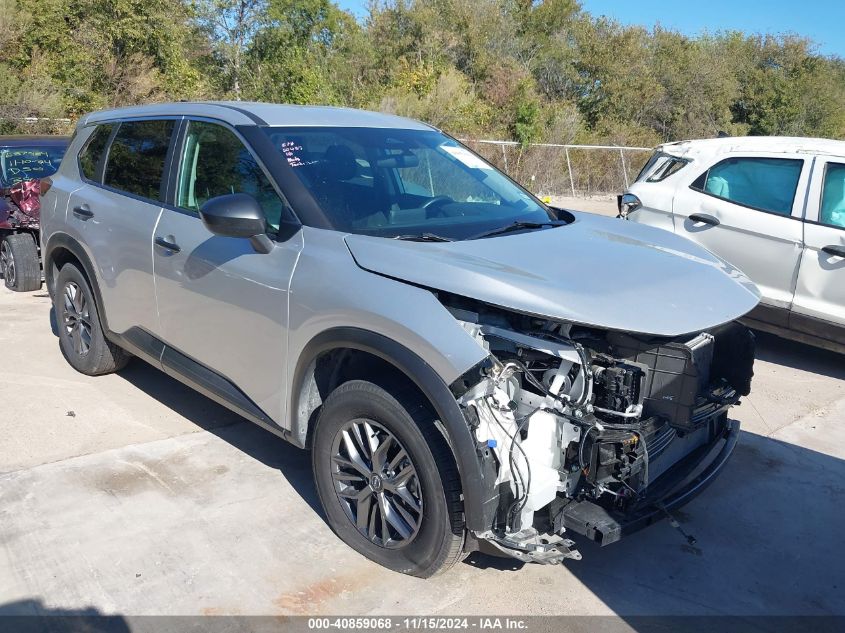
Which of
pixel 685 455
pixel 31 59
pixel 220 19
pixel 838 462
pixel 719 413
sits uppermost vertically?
pixel 220 19

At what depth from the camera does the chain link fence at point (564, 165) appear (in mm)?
18375

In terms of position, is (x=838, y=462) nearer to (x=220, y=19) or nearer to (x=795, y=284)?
(x=795, y=284)

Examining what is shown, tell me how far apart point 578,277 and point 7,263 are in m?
7.34

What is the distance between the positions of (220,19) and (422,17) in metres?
7.97

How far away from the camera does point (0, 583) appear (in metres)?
3.24

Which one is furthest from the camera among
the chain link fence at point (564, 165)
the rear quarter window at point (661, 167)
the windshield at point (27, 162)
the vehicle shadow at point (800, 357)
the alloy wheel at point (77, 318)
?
the chain link fence at point (564, 165)

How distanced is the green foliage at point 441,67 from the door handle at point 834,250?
1393cm

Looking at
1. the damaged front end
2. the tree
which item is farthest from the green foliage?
the damaged front end

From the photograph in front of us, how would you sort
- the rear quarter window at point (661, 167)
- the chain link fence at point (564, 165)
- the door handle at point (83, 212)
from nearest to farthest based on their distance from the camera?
the door handle at point (83, 212), the rear quarter window at point (661, 167), the chain link fence at point (564, 165)

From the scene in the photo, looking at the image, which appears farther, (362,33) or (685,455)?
(362,33)

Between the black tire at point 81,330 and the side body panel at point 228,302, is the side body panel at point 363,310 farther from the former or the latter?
the black tire at point 81,330

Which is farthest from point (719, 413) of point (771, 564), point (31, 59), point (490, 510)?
point (31, 59)

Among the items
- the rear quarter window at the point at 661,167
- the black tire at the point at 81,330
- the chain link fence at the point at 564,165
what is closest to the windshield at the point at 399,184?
the black tire at the point at 81,330

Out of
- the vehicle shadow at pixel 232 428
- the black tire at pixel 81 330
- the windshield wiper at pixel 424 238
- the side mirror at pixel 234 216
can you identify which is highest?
the side mirror at pixel 234 216
